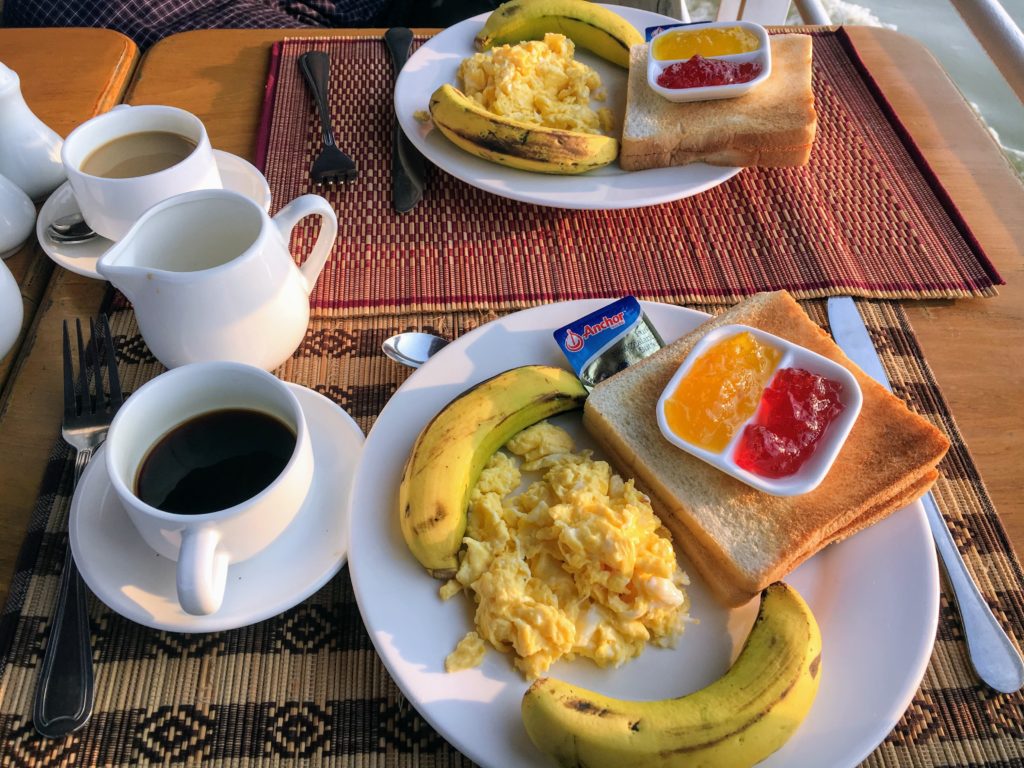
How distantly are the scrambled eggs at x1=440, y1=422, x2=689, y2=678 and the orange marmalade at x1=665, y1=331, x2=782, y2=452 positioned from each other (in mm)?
128

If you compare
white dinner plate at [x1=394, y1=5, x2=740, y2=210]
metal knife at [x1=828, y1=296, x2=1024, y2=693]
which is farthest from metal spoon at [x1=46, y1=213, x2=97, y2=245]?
metal knife at [x1=828, y1=296, x2=1024, y2=693]

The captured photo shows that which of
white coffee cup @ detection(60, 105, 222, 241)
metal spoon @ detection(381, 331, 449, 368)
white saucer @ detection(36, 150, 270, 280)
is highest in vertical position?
white coffee cup @ detection(60, 105, 222, 241)

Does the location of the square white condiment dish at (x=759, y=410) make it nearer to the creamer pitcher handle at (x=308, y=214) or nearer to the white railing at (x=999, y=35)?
the creamer pitcher handle at (x=308, y=214)

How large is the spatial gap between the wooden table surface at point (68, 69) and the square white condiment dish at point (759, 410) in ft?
4.87

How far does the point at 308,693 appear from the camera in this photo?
35.5 inches

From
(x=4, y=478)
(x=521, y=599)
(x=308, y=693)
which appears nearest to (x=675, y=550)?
(x=521, y=599)

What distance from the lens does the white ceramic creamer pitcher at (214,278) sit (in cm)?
98

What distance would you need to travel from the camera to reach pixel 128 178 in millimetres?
1175

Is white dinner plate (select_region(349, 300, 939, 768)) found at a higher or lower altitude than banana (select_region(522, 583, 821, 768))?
lower

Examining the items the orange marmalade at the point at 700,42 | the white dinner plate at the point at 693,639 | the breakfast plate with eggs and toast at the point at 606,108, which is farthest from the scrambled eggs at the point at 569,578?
the orange marmalade at the point at 700,42

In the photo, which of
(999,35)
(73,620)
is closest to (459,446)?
(73,620)

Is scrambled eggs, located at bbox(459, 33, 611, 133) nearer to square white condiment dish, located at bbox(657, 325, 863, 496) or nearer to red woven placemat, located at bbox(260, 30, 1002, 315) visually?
red woven placemat, located at bbox(260, 30, 1002, 315)

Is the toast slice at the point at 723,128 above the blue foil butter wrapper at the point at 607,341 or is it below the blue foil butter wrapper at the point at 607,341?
above

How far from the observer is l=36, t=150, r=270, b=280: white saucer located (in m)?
1.29
